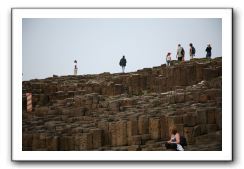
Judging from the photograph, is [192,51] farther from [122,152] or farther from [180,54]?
[122,152]

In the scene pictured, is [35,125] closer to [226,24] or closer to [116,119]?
[116,119]

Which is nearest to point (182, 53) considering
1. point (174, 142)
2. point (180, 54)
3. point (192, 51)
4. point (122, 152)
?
point (180, 54)

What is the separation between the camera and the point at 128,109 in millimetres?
30875

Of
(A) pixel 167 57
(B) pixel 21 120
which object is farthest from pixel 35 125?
(A) pixel 167 57

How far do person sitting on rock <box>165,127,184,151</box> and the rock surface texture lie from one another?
69mm

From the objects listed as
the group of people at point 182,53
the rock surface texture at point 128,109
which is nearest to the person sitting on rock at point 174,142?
the rock surface texture at point 128,109

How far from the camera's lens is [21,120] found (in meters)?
30.7

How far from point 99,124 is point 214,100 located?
5.50 ft

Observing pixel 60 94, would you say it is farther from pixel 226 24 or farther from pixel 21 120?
pixel 226 24

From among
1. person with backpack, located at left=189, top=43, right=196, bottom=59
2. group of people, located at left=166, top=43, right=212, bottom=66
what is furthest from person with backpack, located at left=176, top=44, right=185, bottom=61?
person with backpack, located at left=189, top=43, right=196, bottom=59

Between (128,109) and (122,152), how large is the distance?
0.64 metres

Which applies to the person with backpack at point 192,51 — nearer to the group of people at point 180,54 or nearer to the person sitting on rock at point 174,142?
the group of people at point 180,54

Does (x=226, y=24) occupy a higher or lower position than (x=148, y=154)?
higher

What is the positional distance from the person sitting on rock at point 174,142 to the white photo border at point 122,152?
7cm
